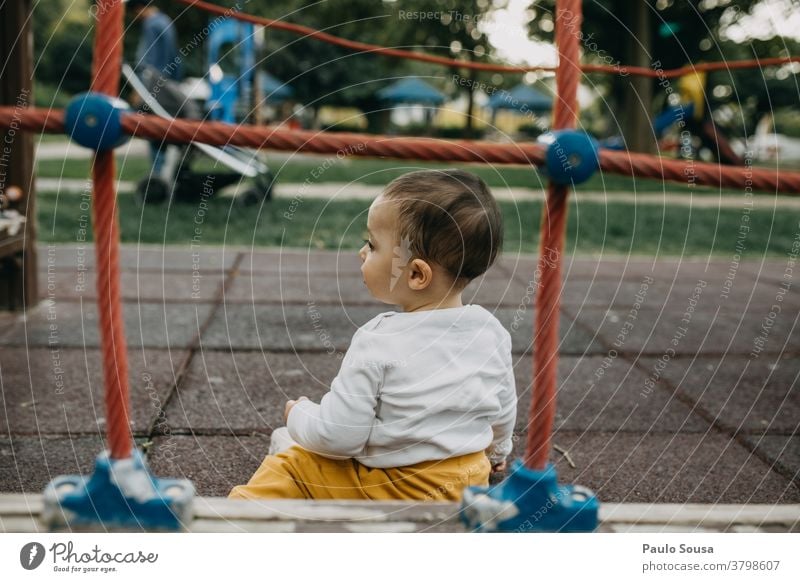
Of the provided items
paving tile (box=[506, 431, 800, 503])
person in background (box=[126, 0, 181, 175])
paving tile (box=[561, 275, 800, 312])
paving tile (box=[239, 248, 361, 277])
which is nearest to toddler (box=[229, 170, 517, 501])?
paving tile (box=[506, 431, 800, 503])

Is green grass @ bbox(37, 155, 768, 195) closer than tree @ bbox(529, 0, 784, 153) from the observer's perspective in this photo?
Yes

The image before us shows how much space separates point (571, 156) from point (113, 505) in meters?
0.75

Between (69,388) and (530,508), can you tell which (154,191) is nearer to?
(69,388)

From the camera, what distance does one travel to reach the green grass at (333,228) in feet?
14.6

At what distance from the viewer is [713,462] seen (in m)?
1.73

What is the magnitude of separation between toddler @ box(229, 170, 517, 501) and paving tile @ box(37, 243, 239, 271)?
241 centimetres

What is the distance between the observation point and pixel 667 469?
1.69 m

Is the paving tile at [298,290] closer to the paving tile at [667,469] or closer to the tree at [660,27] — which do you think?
the paving tile at [667,469]

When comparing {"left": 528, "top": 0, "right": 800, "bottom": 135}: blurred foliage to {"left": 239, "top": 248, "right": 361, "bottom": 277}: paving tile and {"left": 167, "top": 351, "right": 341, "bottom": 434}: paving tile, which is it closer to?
{"left": 239, "top": 248, "right": 361, "bottom": 277}: paving tile

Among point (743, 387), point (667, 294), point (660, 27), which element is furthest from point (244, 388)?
point (660, 27)

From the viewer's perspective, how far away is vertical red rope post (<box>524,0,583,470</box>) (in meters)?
1.03

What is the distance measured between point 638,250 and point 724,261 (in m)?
0.49

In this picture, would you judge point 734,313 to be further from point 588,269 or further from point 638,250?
point 638,250
